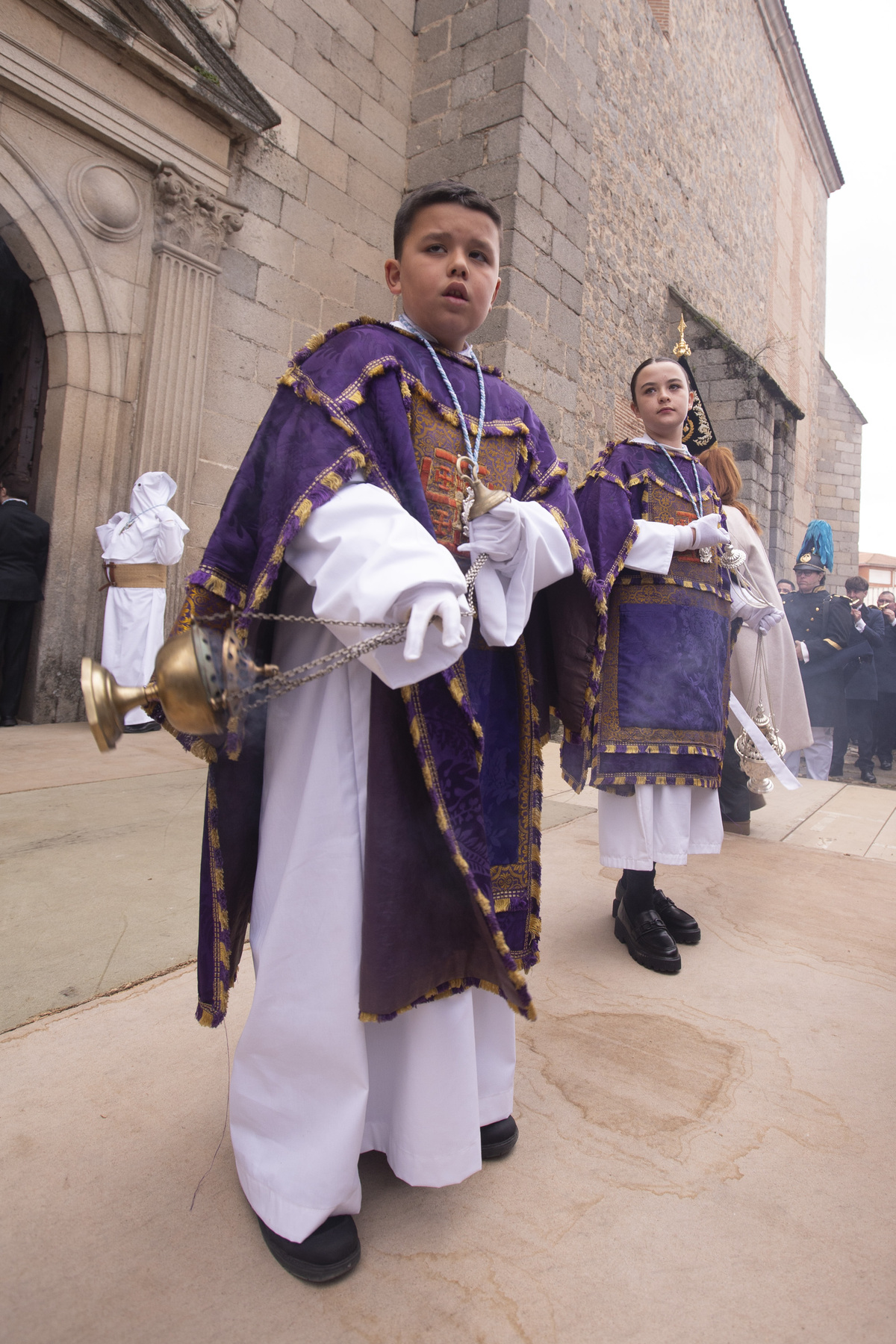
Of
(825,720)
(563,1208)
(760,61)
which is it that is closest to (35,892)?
(563,1208)

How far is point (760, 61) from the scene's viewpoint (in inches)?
512

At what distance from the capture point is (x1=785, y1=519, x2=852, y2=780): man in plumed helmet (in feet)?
24.0

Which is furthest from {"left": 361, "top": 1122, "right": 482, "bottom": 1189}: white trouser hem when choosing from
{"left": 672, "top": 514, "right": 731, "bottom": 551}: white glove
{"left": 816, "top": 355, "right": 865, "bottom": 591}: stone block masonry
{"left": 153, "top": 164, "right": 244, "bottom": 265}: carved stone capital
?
{"left": 816, "top": 355, "right": 865, "bottom": 591}: stone block masonry

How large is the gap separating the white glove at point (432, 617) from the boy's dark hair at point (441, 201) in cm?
78

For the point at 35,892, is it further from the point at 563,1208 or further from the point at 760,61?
the point at 760,61

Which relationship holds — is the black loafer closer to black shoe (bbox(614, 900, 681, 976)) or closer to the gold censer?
black shoe (bbox(614, 900, 681, 976))

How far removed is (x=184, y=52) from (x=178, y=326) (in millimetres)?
1776

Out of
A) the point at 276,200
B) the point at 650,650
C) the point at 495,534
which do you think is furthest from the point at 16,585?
the point at 495,534

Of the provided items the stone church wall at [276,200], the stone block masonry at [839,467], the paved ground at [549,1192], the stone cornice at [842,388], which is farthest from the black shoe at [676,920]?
the stone cornice at [842,388]

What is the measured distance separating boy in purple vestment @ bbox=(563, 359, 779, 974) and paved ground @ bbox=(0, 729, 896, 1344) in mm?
368

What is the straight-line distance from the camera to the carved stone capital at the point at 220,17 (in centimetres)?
541

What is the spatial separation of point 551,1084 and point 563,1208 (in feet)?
1.23

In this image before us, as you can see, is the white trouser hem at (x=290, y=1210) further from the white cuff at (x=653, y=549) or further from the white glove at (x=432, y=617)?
the white cuff at (x=653, y=549)

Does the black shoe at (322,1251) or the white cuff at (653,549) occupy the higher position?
the white cuff at (653,549)
